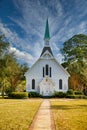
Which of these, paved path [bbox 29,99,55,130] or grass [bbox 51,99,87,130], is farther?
grass [bbox 51,99,87,130]

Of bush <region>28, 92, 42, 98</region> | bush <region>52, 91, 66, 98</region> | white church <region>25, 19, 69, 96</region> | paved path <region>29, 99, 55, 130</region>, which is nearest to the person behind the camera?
paved path <region>29, 99, 55, 130</region>

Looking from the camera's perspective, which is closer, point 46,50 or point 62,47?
point 46,50

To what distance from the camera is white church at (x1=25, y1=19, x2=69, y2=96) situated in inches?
1869

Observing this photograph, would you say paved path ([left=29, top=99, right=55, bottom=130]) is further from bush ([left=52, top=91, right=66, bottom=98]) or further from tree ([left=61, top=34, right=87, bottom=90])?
tree ([left=61, top=34, right=87, bottom=90])

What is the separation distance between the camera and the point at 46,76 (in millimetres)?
47844

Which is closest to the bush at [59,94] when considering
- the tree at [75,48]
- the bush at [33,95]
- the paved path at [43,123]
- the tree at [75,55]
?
the bush at [33,95]

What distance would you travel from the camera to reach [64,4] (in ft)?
67.3

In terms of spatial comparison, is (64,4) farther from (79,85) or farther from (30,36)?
(79,85)

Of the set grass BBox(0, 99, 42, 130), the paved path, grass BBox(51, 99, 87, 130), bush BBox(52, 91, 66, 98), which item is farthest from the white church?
the paved path

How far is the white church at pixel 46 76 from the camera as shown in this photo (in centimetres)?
4747

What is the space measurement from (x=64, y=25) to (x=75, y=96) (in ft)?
66.2

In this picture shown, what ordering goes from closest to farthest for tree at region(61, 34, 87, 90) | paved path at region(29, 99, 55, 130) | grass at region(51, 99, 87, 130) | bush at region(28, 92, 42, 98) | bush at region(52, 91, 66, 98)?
paved path at region(29, 99, 55, 130), grass at region(51, 99, 87, 130), bush at region(28, 92, 42, 98), bush at region(52, 91, 66, 98), tree at region(61, 34, 87, 90)

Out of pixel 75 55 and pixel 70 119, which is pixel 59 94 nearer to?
pixel 75 55

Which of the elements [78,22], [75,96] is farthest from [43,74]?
[78,22]
